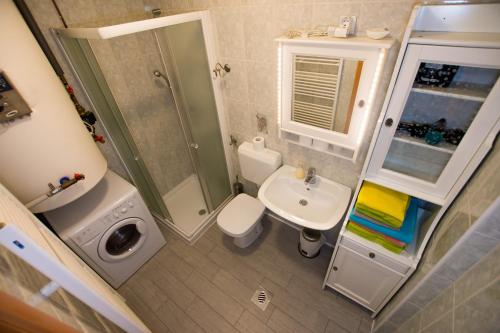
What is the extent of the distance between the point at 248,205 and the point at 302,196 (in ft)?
2.04

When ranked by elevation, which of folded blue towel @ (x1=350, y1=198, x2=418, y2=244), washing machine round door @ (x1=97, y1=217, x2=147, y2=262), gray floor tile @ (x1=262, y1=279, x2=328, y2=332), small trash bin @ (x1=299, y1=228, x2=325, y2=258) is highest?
folded blue towel @ (x1=350, y1=198, x2=418, y2=244)

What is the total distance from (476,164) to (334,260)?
1026 mm

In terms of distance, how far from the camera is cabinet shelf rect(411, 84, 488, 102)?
85 cm

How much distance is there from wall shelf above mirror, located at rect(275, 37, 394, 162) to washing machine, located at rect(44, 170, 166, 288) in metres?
1.43

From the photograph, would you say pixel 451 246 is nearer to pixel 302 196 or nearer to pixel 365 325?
pixel 302 196

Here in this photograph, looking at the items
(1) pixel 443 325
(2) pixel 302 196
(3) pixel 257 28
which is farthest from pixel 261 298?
(3) pixel 257 28

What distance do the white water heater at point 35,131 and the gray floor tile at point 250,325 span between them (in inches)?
59.4

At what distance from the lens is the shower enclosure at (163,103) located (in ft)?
4.98

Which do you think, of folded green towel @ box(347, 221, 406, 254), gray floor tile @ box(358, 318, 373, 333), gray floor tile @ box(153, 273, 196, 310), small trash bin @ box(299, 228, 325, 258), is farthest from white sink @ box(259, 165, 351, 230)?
gray floor tile @ box(153, 273, 196, 310)

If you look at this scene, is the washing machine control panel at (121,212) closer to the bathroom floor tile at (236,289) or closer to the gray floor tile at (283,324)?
the bathroom floor tile at (236,289)

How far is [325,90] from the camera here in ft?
4.42

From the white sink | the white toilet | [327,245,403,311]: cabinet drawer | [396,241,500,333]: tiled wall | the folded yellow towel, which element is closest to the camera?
[396,241,500,333]: tiled wall

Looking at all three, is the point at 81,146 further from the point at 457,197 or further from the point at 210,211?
the point at 457,197

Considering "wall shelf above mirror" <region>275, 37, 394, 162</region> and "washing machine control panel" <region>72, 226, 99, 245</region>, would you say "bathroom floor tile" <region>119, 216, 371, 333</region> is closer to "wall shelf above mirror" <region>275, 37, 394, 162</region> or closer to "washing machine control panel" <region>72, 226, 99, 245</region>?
"washing machine control panel" <region>72, 226, 99, 245</region>
